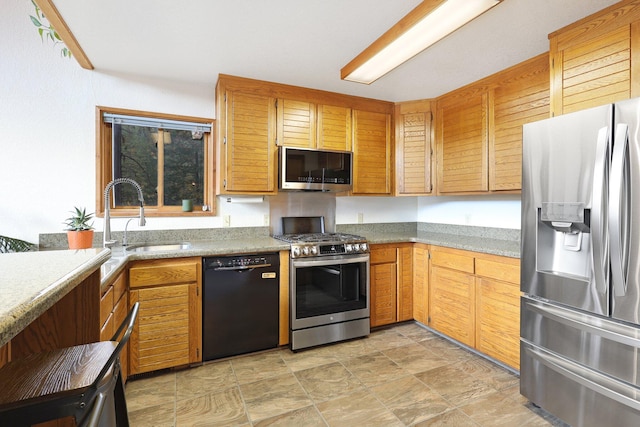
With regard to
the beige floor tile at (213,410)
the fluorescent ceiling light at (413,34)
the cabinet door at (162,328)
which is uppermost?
the fluorescent ceiling light at (413,34)

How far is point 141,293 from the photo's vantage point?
2.22 meters

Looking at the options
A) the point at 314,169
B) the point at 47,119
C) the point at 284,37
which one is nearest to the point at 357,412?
the point at 314,169

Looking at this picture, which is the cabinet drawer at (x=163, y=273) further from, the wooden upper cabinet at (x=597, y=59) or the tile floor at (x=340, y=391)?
the wooden upper cabinet at (x=597, y=59)

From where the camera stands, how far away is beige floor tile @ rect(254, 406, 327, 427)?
1801 mm

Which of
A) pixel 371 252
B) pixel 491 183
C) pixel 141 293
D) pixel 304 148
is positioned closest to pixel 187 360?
pixel 141 293

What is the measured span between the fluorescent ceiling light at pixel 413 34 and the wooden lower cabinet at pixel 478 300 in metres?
1.60

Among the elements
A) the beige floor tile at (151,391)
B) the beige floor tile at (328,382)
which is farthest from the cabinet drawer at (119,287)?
the beige floor tile at (328,382)

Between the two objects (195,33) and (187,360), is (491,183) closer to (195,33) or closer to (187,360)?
(195,33)

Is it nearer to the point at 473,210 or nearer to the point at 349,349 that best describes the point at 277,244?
the point at 349,349

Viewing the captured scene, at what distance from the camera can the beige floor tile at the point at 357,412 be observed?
181 cm

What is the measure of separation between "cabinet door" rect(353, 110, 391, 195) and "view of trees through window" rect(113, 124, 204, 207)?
1525 millimetres

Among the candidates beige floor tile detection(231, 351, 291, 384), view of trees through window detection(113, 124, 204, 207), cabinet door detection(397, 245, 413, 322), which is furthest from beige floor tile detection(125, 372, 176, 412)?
cabinet door detection(397, 245, 413, 322)

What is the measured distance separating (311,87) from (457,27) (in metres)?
1.47

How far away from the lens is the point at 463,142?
9.79ft
